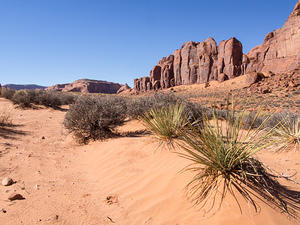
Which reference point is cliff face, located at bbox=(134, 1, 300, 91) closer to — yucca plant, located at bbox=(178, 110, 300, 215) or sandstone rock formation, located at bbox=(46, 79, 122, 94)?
sandstone rock formation, located at bbox=(46, 79, 122, 94)

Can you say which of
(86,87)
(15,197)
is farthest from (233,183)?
(86,87)

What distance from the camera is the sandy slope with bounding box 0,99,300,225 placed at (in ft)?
6.91

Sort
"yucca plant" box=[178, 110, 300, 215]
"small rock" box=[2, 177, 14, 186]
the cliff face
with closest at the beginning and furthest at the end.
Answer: "yucca plant" box=[178, 110, 300, 215] → "small rock" box=[2, 177, 14, 186] → the cliff face

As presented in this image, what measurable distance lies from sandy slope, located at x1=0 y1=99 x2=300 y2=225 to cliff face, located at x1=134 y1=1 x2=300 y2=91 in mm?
54261

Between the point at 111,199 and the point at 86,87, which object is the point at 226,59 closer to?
the point at 111,199

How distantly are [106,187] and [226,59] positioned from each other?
7076 centimetres

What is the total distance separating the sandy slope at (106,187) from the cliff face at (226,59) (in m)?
54.3

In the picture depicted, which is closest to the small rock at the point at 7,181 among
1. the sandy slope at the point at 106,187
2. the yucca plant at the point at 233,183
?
the sandy slope at the point at 106,187

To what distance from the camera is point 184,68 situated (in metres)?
77.2

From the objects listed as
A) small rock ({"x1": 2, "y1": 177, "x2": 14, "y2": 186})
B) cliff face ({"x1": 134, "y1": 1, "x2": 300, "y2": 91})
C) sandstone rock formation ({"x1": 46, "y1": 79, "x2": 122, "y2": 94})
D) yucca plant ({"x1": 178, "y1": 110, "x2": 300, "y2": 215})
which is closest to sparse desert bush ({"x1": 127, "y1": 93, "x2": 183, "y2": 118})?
small rock ({"x1": 2, "y1": 177, "x2": 14, "y2": 186})

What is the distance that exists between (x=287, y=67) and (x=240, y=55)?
20.3 m

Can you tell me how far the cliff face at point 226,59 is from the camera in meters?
49.8

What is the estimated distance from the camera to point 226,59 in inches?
2522

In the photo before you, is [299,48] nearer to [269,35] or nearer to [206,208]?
[269,35]
